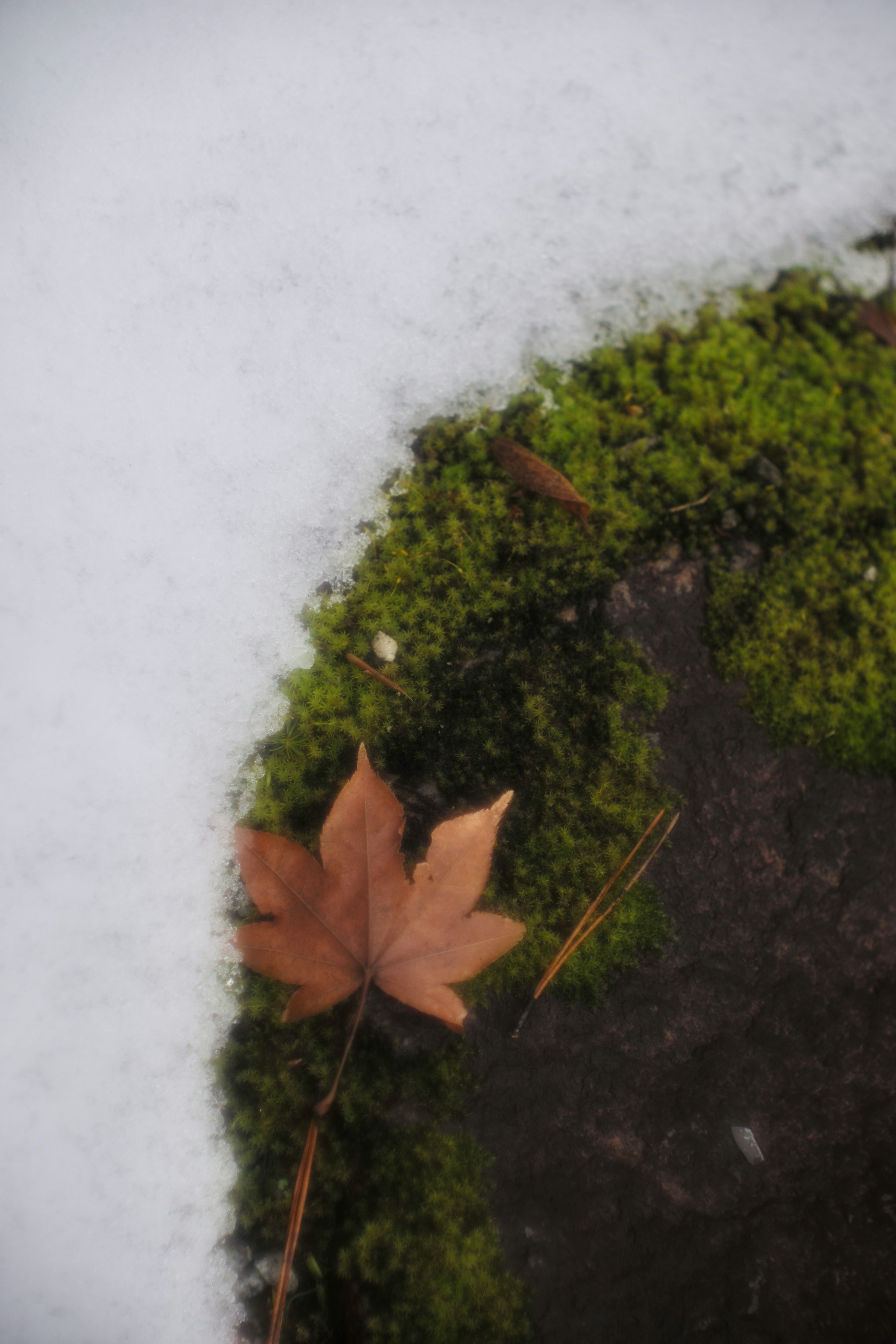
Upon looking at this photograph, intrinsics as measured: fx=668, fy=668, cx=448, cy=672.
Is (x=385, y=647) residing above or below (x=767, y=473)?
below

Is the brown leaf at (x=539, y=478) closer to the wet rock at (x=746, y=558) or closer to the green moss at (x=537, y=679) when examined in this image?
the green moss at (x=537, y=679)

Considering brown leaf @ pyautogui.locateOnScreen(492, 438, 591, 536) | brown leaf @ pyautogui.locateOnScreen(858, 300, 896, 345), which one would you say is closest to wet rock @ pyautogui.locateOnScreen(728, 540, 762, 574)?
brown leaf @ pyautogui.locateOnScreen(492, 438, 591, 536)

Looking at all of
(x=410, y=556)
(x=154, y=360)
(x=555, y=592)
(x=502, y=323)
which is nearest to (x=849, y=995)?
(x=555, y=592)

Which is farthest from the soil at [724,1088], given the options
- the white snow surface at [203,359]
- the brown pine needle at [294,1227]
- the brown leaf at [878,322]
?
the brown leaf at [878,322]

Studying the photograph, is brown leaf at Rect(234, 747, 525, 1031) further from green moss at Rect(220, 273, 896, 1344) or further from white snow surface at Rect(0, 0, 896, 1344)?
white snow surface at Rect(0, 0, 896, 1344)

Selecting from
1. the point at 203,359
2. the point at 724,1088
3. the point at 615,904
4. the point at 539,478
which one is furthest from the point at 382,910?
the point at 203,359

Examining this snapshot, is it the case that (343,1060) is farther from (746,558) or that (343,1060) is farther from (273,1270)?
(746,558)
